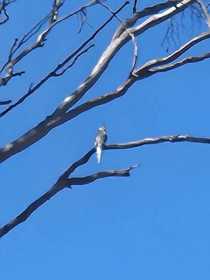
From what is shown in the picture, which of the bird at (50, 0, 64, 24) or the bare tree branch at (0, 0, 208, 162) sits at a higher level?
the bird at (50, 0, 64, 24)

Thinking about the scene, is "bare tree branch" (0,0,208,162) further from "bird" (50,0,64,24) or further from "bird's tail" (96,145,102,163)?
"bird" (50,0,64,24)

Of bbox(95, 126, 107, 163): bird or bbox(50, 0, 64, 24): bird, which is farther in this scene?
bbox(50, 0, 64, 24): bird

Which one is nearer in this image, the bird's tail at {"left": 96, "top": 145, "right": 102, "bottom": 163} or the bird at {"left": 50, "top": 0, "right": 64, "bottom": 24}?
the bird's tail at {"left": 96, "top": 145, "right": 102, "bottom": 163}

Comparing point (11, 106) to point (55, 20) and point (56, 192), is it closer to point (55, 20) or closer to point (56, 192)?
point (56, 192)

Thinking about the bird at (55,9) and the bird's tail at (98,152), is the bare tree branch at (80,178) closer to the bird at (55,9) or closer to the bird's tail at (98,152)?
the bird's tail at (98,152)

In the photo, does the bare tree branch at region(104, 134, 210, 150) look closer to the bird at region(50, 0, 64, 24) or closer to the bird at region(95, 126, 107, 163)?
the bird at region(95, 126, 107, 163)

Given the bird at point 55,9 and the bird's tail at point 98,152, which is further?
the bird at point 55,9

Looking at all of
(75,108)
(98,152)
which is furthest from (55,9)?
(98,152)

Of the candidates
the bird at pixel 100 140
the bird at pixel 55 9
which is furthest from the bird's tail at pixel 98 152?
the bird at pixel 55 9

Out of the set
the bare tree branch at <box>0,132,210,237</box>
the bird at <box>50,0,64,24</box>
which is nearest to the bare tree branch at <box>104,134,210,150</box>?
the bare tree branch at <box>0,132,210,237</box>

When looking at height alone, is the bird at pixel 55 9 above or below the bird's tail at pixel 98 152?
above

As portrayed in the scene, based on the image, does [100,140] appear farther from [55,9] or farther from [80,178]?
[55,9]

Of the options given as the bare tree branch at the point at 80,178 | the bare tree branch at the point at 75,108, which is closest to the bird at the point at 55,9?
the bare tree branch at the point at 75,108

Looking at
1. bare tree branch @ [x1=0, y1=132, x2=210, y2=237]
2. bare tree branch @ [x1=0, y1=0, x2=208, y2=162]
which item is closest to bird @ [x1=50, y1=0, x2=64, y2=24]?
bare tree branch @ [x1=0, y1=0, x2=208, y2=162]
